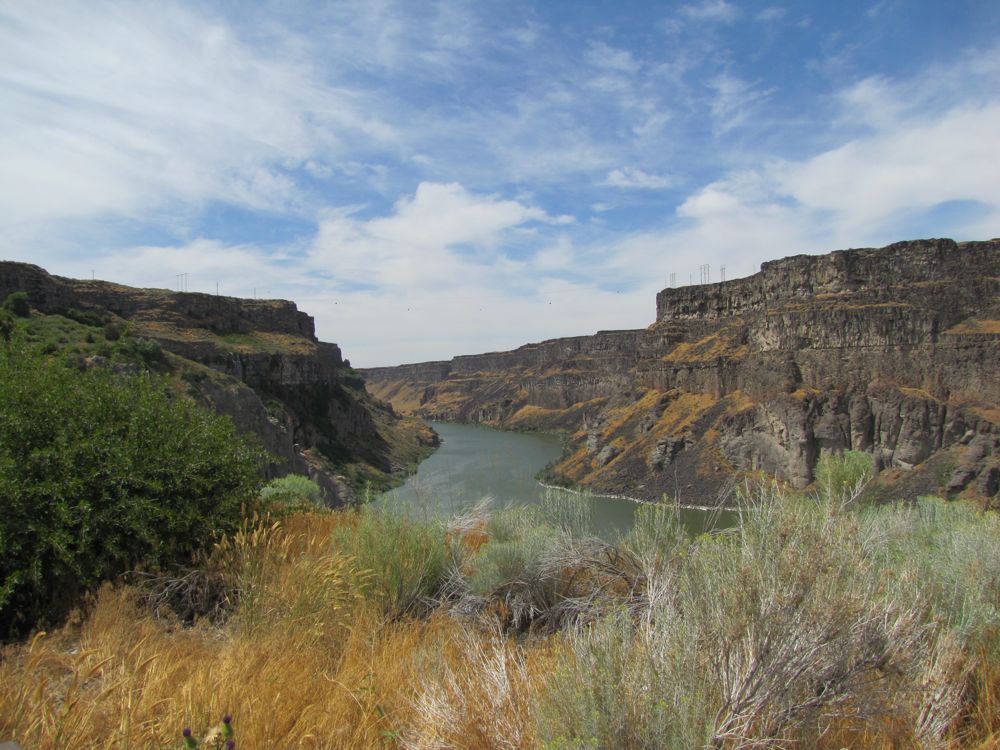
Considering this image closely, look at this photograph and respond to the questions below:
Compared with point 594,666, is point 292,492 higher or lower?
lower

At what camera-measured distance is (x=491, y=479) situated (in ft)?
140

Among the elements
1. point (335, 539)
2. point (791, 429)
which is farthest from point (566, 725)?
point (791, 429)

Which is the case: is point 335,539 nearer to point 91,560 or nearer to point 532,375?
point 91,560

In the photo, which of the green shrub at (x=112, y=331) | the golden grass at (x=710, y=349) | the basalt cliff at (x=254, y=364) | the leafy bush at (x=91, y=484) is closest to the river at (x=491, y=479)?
the leafy bush at (x=91, y=484)

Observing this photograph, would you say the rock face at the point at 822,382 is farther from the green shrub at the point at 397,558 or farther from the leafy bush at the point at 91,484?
the leafy bush at the point at 91,484

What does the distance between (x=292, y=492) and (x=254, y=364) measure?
49203 millimetres

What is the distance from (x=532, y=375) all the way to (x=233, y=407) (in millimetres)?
110488

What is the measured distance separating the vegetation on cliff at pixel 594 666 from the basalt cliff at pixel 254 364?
2701 cm

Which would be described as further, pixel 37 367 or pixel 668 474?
pixel 668 474

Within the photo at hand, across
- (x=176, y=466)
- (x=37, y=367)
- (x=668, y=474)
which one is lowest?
(x=668, y=474)

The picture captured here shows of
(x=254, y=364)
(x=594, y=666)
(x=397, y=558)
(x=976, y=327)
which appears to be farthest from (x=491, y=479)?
(x=594, y=666)

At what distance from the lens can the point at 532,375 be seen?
145500 mm

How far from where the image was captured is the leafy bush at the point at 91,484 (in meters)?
5.79

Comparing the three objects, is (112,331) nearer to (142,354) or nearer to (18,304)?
(18,304)
